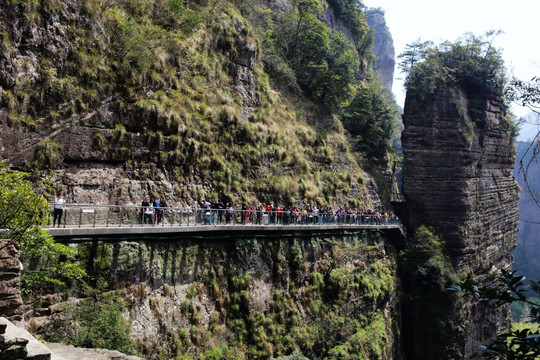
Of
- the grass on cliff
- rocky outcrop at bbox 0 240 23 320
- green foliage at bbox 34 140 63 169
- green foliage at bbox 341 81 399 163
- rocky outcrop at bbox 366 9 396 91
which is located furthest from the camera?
rocky outcrop at bbox 366 9 396 91

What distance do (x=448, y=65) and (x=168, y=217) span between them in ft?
121

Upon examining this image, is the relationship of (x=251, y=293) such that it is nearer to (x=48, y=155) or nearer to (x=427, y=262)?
(x=48, y=155)

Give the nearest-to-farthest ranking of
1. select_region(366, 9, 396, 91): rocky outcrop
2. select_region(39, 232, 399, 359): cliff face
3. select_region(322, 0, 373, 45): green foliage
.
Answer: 1. select_region(39, 232, 399, 359): cliff face
2. select_region(322, 0, 373, 45): green foliage
3. select_region(366, 9, 396, 91): rocky outcrop

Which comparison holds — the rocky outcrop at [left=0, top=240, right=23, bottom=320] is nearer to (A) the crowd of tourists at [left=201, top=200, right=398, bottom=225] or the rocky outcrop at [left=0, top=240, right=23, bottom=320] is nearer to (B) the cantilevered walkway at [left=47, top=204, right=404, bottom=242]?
(B) the cantilevered walkway at [left=47, top=204, right=404, bottom=242]

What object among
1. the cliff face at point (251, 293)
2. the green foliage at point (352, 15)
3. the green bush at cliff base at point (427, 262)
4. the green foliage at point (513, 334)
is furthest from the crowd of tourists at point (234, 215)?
the green foliage at point (352, 15)

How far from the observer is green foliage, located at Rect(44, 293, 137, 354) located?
1246 centimetres

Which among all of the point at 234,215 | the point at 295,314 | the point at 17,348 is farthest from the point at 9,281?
the point at 295,314

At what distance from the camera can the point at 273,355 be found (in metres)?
20.0

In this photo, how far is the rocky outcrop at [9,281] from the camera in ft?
30.9

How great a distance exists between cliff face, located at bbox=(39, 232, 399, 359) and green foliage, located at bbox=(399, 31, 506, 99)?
19.1 m

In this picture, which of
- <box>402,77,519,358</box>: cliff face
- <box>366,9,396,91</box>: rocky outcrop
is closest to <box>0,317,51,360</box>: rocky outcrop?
<box>402,77,519,358</box>: cliff face

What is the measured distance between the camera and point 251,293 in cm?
2025

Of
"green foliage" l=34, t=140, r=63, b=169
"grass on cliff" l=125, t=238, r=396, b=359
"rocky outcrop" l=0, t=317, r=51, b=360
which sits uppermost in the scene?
"green foliage" l=34, t=140, r=63, b=169

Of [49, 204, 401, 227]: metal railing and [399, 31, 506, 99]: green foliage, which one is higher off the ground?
[399, 31, 506, 99]: green foliage
